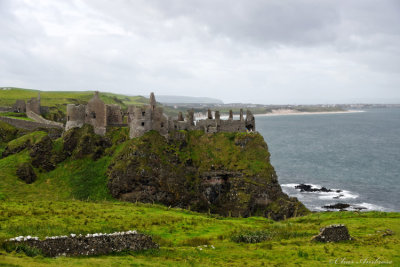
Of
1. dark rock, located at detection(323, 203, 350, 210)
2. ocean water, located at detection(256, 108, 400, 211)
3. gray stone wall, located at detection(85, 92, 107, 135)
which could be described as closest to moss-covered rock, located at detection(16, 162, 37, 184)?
gray stone wall, located at detection(85, 92, 107, 135)

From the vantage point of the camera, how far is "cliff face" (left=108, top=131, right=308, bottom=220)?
61125 mm

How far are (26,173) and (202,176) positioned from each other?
32190 millimetres

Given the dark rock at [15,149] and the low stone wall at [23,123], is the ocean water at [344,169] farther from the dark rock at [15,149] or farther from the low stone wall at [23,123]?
the low stone wall at [23,123]

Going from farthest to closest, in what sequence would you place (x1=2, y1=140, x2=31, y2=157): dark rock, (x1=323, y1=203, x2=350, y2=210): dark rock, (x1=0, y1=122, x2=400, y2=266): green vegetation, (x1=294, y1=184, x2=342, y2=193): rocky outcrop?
Answer: (x1=294, y1=184, x2=342, y2=193): rocky outcrop
(x1=323, y1=203, x2=350, y2=210): dark rock
(x1=2, y1=140, x2=31, y2=157): dark rock
(x1=0, y1=122, x2=400, y2=266): green vegetation

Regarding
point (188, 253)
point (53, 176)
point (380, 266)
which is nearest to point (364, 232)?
point (380, 266)

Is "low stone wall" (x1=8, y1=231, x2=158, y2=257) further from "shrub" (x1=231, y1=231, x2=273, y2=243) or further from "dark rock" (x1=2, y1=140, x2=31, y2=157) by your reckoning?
"dark rock" (x1=2, y1=140, x2=31, y2=157)

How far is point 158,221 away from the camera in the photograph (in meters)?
36.2

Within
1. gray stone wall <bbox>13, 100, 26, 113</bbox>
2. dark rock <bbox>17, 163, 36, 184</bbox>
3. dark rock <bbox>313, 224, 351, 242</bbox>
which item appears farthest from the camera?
gray stone wall <bbox>13, 100, 26, 113</bbox>

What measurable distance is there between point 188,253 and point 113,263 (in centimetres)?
688

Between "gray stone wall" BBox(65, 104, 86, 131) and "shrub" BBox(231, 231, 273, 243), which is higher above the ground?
"gray stone wall" BBox(65, 104, 86, 131)

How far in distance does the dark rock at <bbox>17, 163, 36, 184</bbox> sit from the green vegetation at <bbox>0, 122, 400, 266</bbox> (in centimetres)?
104

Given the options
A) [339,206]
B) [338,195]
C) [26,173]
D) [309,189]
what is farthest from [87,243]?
[309,189]

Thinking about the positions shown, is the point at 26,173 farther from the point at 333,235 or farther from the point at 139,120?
the point at 333,235

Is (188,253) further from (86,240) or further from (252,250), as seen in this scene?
(86,240)
